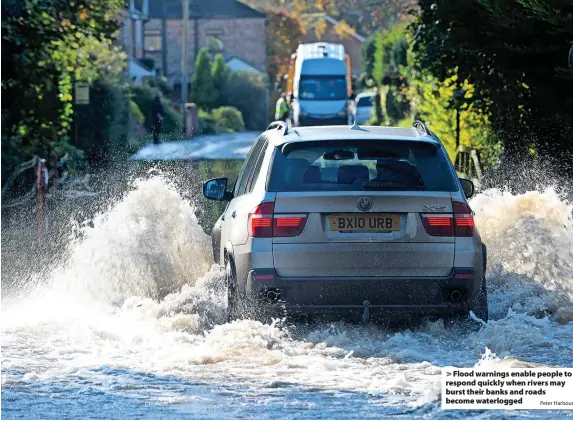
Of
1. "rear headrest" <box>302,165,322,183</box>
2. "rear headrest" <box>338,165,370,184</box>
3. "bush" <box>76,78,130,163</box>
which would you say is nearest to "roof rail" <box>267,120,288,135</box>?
"rear headrest" <box>302,165,322,183</box>

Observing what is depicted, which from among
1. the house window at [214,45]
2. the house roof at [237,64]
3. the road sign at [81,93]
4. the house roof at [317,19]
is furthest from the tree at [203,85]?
the road sign at [81,93]

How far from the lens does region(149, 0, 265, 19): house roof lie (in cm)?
9619

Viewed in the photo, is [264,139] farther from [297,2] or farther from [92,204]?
[297,2]

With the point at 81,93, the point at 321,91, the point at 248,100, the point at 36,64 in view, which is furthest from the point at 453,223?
the point at 248,100

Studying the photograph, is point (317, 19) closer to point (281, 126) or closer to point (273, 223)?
point (281, 126)

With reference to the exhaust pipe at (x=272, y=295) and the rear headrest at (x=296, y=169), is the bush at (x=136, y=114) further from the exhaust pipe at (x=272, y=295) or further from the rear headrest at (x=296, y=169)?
the exhaust pipe at (x=272, y=295)

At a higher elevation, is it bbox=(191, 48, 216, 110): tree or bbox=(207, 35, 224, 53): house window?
bbox=(207, 35, 224, 53): house window

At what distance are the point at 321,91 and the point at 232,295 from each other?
169 ft

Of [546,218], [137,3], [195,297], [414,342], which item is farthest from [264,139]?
[137,3]

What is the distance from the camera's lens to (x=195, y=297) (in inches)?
456

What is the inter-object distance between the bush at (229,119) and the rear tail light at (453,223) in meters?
57.0

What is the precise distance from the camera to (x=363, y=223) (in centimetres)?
1008

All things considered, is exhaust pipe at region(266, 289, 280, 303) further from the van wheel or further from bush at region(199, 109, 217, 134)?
bush at region(199, 109, 217, 134)
